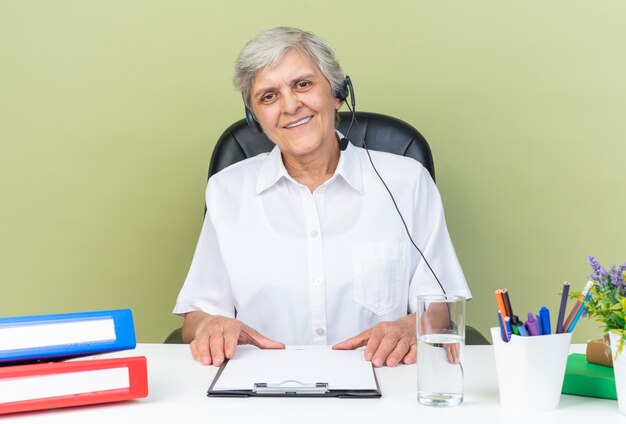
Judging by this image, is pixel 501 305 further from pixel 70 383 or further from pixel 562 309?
pixel 70 383

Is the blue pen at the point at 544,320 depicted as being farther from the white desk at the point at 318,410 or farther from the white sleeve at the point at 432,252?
the white sleeve at the point at 432,252

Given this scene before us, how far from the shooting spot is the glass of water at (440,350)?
114 cm

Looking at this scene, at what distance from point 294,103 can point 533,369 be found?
102 centimetres

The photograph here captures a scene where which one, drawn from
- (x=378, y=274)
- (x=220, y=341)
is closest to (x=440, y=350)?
(x=220, y=341)

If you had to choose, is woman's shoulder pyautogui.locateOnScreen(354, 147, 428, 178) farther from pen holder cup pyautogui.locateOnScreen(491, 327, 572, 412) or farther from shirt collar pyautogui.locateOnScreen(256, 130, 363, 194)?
pen holder cup pyautogui.locateOnScreen(491, 327, 572, 412)

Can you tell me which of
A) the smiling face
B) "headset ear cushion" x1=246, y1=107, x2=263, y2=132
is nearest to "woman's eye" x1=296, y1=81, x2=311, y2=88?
the smiling face

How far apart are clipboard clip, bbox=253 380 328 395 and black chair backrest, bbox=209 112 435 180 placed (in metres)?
1.00

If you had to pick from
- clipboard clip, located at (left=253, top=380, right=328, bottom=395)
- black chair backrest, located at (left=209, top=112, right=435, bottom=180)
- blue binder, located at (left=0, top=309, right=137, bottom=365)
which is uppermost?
black chair backrest, located at (left=209, top=112, right=435, bottom=180)

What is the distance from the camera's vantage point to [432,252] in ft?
6.60

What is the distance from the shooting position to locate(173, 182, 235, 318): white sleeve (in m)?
2.01

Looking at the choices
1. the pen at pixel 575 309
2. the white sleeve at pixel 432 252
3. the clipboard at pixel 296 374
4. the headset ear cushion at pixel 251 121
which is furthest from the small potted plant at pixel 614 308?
the headset ear cushion at pixel 251 121

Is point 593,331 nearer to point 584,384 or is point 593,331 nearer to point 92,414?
point 584,384

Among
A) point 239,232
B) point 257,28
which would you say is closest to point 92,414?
point 239,232

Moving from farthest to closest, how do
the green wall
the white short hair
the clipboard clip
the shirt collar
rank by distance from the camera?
the green wall < the shirt collar < the white short hair < the clipboard clip
